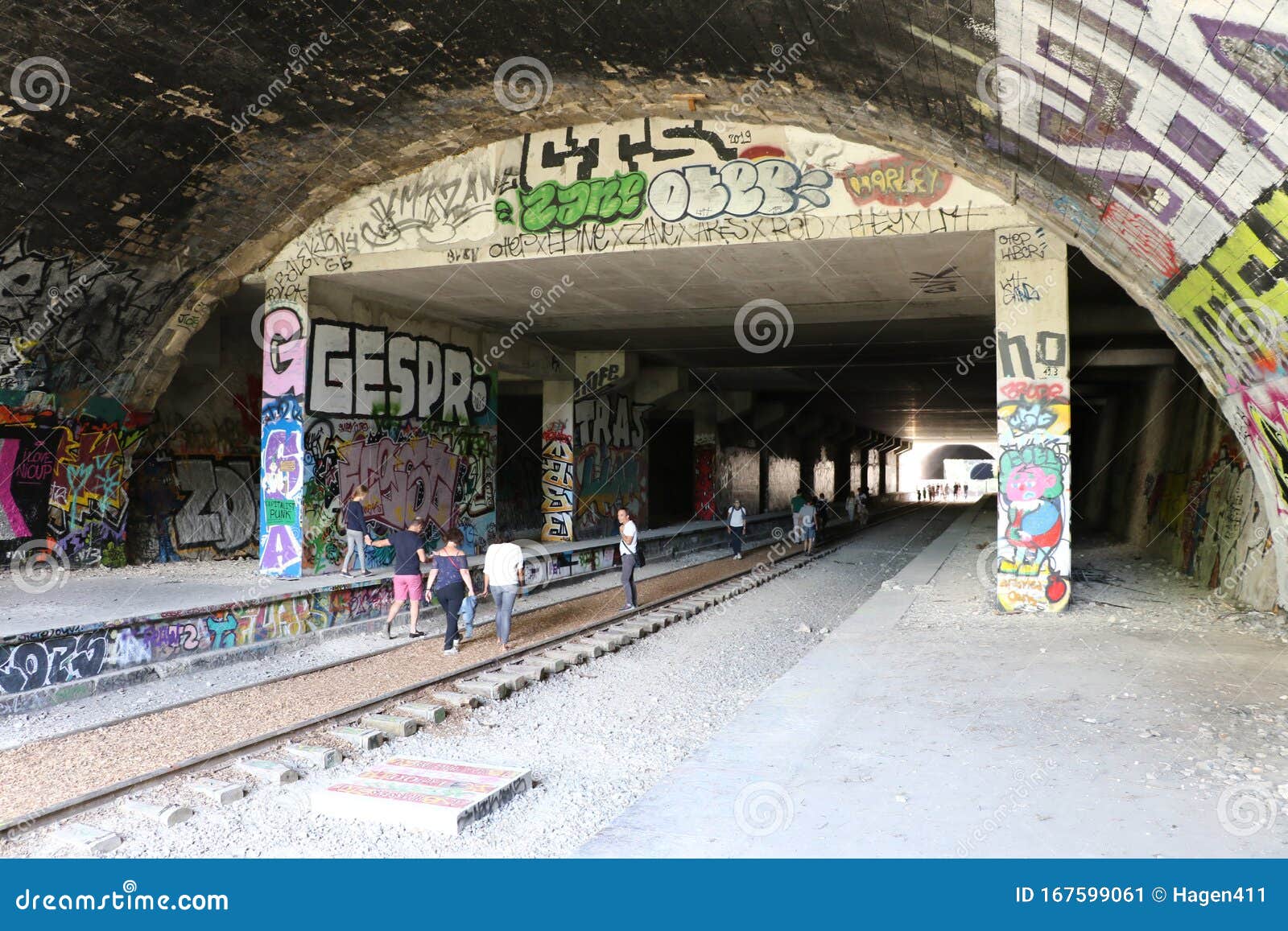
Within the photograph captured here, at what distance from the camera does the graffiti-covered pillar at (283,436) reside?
1475cm

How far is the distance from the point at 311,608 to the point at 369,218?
606 centimetres

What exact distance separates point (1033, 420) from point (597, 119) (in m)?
7.03

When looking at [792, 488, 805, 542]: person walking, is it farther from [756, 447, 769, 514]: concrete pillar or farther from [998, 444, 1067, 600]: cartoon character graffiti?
[756, 447, 769, 514]: concrete pillar

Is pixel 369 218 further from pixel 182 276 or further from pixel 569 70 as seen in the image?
pixel 569 70

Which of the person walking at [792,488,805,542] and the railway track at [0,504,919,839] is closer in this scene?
the railway track at [0,504,919,839]

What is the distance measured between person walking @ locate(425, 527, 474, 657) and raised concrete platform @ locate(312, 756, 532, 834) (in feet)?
14.9

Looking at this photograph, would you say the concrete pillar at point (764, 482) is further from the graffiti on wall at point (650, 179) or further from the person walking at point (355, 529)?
the graffiti on wall at point (650, 179)

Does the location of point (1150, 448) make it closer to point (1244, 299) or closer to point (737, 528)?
point (737, 528)

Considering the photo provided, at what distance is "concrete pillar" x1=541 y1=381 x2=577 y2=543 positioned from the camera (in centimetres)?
2267

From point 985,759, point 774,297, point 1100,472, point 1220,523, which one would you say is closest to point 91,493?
point 774,297

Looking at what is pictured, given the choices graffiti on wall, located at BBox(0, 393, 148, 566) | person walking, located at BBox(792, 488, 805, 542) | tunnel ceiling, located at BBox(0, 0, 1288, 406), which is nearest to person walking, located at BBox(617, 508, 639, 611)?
tunnel ceiling, located at BBox(0, 0, 1288, 406)

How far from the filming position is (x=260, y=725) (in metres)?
7.96

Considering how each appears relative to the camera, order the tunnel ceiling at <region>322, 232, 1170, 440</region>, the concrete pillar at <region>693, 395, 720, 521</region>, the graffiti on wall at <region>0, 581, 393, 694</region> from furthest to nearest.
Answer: the concrete pillar at <region>693, 395, 720, 521</region>
the tunnel ceiling at <region>322, 232, 1170, 440</region>
the graffiti on wall at <region>0, 581, 393, 694</region>

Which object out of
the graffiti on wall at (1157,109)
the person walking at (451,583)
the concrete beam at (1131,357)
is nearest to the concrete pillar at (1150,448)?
the concrete beam at (1131,357)
